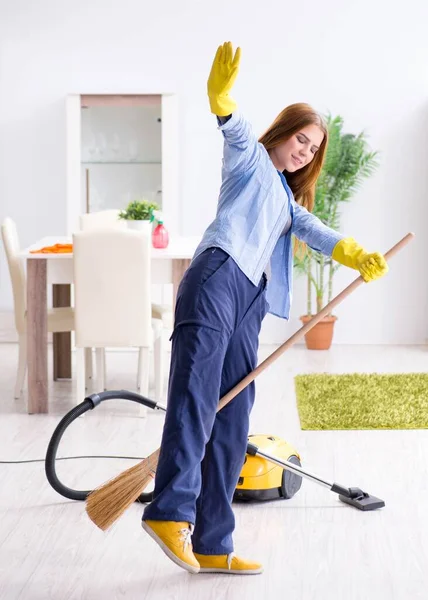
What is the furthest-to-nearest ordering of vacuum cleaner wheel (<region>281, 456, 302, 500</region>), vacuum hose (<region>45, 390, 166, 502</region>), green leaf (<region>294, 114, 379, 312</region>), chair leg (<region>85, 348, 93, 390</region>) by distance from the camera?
green leaf (<region>294, 114, 379, 312</region>) < chair leg (<region>85, 348, 93, 390</region>) < vacuum cleaner wheel (<region>281, 456, 302, 500</region>) < vacuum hose (<region>45, 390, 166, 502</region>)

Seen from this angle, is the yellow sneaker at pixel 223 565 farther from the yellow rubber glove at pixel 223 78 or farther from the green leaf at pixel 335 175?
the green leaf at pixel 335 175

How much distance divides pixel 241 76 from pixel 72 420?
13.0ft

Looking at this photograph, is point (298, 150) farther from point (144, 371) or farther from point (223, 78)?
point (144, 371)

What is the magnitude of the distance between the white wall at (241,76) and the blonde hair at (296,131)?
3783mm

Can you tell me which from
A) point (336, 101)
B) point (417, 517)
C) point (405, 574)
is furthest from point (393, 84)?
point (405, 574)

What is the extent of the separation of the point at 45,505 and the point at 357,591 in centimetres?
115

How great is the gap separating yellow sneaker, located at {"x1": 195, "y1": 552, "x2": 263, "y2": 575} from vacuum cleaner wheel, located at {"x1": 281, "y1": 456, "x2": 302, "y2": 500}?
633 millimetres

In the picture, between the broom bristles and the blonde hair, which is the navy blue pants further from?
the blonde hair

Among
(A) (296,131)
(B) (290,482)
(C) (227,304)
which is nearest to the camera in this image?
(C) (227,304)

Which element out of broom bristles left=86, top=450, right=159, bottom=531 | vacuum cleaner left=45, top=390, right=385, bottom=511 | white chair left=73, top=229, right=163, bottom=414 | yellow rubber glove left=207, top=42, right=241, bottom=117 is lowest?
vacuum cleaner left=45, top=390, right=385, bottom=511

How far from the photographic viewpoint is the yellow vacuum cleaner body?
329 cm

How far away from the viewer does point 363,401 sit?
4863mm

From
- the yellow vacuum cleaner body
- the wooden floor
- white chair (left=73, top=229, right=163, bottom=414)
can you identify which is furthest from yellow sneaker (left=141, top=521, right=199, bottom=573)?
white chair (left=73, top=229, right=163, bottom=414)

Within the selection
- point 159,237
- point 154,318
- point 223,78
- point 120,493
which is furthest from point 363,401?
point 223,78
